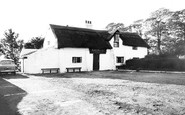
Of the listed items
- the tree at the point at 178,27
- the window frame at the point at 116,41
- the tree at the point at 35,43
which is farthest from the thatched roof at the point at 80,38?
the tree at the point at 35,43

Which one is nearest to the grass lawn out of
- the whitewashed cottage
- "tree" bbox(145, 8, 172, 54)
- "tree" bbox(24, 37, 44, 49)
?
the whitewashed cottage

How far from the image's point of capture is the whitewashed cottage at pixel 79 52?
21500mm

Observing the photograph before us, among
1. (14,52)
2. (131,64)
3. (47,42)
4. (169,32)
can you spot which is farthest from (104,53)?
(14,52)

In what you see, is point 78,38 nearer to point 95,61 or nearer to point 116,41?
point 95,61

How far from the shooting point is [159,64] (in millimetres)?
24906

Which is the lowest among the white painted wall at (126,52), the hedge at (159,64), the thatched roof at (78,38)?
the hedge at (159,64)

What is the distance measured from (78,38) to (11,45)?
29.7 m

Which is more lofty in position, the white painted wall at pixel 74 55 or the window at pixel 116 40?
the window at pixel 116 40

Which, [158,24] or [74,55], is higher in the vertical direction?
[158,24]

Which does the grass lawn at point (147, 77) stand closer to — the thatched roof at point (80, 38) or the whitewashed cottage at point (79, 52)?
the whitewashed cottage at point (79, 52)

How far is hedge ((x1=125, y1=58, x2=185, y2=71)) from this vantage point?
75.2 feet

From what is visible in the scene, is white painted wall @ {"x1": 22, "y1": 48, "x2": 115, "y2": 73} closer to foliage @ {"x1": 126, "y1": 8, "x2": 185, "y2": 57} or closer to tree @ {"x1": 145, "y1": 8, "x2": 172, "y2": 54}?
foliage @ {"x1": 126, "y1": 8, "x2": 185, "y2": 57}

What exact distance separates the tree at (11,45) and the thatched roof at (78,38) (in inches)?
1009

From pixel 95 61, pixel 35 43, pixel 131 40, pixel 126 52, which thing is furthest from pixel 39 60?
pixel 35 43
